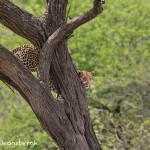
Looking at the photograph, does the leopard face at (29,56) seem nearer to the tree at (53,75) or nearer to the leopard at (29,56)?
the leopard at (29,56)

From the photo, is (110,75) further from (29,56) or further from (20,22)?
(20,22)

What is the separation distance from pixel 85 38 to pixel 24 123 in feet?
8.59

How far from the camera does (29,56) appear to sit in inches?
204

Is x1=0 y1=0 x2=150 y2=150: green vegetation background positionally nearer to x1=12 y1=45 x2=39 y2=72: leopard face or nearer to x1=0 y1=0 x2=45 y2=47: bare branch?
x1=12 y1=45 x2=39 y2=72: leopard face

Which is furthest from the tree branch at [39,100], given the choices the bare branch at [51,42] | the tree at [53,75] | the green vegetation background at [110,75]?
the green vegetation background at [110,75]

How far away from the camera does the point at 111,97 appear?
1098cm

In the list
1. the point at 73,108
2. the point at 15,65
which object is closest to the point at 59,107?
the point at 73,108

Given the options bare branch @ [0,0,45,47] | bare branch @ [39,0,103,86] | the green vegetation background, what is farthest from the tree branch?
the green vegetation background

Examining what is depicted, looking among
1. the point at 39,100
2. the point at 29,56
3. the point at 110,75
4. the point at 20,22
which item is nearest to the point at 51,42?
Result: the point at 20,22

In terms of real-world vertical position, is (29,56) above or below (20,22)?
below

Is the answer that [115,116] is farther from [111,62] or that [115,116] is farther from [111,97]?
[111,62]

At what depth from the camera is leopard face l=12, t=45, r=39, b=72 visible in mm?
5172

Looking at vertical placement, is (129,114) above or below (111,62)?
below

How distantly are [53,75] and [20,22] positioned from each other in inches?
26.3
